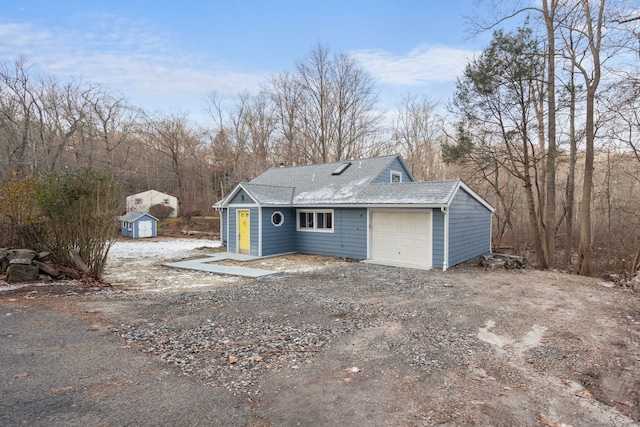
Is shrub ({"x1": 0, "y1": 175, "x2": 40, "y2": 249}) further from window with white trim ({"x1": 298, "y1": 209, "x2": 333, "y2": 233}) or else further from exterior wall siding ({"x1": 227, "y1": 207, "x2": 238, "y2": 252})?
window with white trim ({"x1": 298, "y1": 209, "x2": 333, "y2": 233})

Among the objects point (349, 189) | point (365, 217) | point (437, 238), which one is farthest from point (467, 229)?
point (349, 189)

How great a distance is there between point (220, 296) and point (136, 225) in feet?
51.1

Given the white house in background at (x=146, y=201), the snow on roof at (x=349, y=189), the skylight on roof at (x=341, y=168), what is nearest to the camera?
the snow on roof at (x=349, y=189)

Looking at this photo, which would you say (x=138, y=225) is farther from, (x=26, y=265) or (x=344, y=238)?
(x=344, y=238)

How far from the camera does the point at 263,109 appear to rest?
27.8 metres

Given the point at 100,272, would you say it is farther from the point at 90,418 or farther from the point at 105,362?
the point at 90,418

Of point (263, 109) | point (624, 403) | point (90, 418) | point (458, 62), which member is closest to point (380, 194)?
point (458, 62)

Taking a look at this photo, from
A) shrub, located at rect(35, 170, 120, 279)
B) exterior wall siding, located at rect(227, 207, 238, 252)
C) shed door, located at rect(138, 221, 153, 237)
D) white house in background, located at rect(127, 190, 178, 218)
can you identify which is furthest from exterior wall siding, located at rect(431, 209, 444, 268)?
white house in background, located at rect(127, 190, 178, 218)

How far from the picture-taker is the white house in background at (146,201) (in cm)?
2709

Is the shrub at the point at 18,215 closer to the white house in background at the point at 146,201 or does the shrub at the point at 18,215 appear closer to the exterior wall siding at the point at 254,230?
the exterior wall siding at the point at 254,230

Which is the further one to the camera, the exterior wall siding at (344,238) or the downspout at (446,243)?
the exterior wall siding at (344,238)

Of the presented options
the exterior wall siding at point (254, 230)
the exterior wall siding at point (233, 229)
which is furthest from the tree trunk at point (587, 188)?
the exterior wall siding at point (233, 229)

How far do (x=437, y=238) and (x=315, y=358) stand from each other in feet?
24.1

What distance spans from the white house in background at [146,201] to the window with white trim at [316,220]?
1840cm
